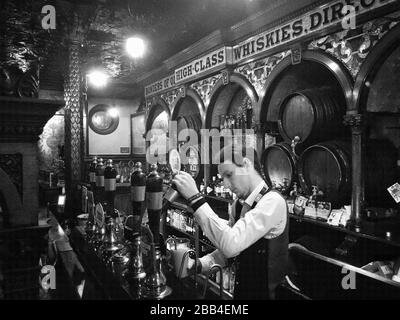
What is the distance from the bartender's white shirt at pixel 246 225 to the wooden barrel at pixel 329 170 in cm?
120

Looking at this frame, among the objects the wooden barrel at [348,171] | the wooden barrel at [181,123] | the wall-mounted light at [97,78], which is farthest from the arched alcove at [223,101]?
the wall-mounted light at [97,78]

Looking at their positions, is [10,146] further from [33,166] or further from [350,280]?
[350,280]

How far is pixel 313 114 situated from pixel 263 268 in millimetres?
1768

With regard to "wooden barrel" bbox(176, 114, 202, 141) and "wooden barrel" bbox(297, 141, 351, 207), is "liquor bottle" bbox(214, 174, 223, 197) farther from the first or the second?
"wooden barrel" bbox(297, 141, 351, 207)

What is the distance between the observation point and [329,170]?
3055mm

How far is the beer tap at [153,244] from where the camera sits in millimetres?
1508

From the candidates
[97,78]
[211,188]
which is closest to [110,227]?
[211,188]

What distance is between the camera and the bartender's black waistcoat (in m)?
1.97

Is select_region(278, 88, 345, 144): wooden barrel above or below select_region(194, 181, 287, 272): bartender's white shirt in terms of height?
above

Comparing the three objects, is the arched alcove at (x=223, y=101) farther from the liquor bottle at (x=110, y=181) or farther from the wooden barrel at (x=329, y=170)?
the liquor bottle at (x=110, y=181)

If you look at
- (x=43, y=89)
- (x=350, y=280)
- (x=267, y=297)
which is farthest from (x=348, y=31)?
(x=43, y=89)

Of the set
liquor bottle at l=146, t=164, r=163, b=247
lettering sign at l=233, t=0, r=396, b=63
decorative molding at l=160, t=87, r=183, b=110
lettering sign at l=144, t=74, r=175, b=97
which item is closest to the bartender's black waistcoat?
liquor bottle at l=146, t=164, r=163, b=247

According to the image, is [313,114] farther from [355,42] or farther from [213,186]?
[213,186]

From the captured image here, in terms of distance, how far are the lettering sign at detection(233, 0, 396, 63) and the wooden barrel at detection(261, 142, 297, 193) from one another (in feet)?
3.97
